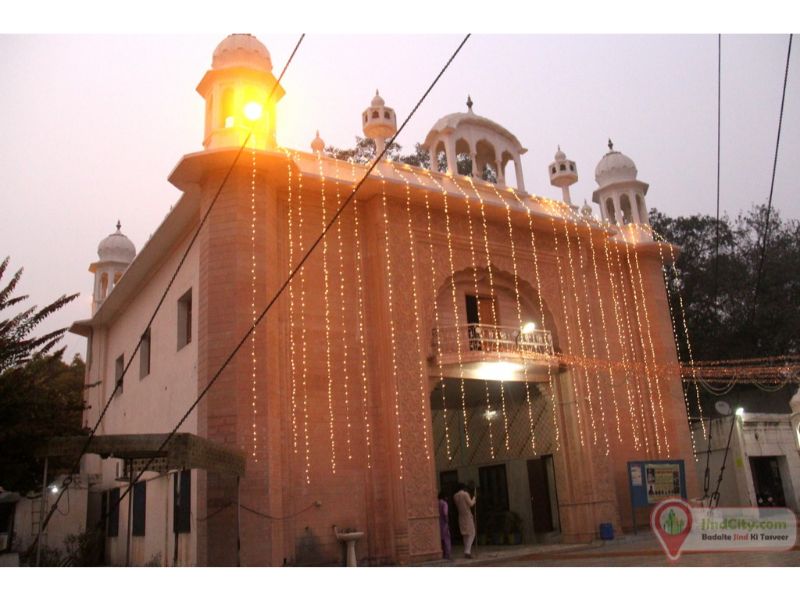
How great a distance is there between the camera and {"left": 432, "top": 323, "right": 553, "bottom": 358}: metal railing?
45.1 ft

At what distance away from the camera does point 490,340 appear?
13953 mm

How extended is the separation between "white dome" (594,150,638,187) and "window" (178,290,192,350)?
11.5 metres

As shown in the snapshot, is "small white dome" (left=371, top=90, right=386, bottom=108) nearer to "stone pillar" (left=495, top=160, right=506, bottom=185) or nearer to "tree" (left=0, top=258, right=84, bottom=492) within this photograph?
"stone pillar" (left=495, top=160, right=506, bottom=185)

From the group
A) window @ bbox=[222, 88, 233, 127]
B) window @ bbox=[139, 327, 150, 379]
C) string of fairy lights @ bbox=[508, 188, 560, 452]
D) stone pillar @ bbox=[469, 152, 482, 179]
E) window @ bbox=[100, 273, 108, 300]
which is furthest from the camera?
window @ bbox=[100, 273, 108, 300]

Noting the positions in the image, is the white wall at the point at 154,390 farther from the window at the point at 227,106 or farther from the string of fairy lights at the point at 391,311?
A: the string of fairy lights at the point at 391,311

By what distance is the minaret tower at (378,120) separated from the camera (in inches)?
560

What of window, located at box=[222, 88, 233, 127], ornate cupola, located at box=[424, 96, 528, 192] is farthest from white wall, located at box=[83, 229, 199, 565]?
ornate cupola, located at box=[424, 96, 528, 192]

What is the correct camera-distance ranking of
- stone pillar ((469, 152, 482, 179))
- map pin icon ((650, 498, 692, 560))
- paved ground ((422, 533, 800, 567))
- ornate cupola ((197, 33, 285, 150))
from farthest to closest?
stone pillar ((469, 152, 482, 179)) → ornate cupola ((197, 33, 285, 150)) → map pin icon ((650, 498, 692, 560)) → paved ground ((422, 533, 800, 567))

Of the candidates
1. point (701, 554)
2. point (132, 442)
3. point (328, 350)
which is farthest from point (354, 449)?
point (701, 554)

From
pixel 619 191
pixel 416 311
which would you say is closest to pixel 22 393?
pixel 416 311

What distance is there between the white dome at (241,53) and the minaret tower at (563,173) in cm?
742

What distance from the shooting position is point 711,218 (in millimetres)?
27344

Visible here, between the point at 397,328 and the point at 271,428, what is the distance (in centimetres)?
306

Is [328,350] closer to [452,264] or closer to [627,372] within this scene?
[452,264]
